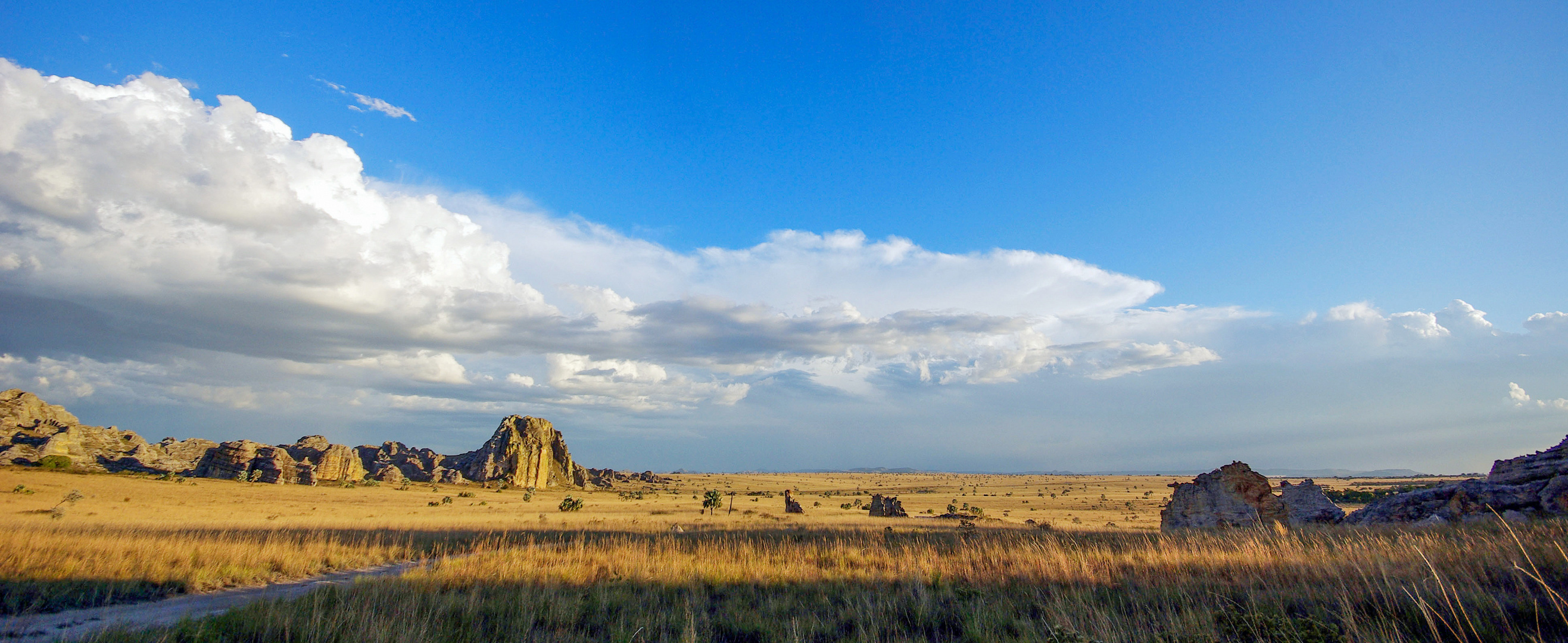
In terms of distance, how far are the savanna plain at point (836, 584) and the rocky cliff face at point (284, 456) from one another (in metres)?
61.7

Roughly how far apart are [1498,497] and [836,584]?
78.3ft

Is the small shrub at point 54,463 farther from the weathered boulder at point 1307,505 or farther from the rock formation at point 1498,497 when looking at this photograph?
the rock formation at point 1498,497

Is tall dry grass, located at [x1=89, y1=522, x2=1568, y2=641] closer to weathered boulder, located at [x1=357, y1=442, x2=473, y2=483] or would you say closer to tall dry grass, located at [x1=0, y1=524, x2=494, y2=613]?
tall dry grass, located at [x1=0, y1=524, x2=494, y2=613]

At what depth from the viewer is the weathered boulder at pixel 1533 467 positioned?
765 inches

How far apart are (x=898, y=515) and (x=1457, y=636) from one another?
4253cm

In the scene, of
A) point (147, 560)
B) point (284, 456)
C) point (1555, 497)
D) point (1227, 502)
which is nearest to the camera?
point (147, 560)

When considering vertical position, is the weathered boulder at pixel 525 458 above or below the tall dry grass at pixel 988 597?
below

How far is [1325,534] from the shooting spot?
16.5m

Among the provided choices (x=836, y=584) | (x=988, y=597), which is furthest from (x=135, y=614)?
(x=988, y=597)

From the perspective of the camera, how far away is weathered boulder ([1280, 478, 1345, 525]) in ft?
85.8

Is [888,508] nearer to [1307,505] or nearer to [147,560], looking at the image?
[1307,505]

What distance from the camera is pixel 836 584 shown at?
1236cm

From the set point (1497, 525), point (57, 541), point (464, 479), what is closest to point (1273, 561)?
point (1497, 525)

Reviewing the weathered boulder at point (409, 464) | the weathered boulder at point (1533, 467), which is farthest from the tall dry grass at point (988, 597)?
the weathered boulder at point (409, 464)
